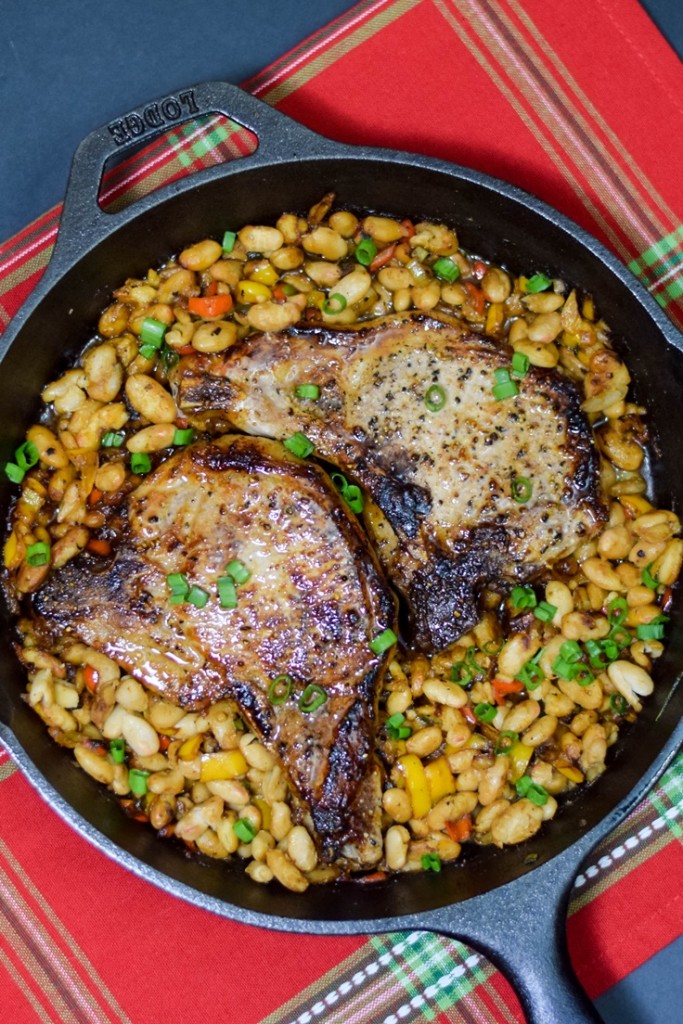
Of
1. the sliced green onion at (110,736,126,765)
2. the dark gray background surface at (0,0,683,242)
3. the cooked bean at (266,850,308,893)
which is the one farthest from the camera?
the dark gray background surface at (0,0,683,242)

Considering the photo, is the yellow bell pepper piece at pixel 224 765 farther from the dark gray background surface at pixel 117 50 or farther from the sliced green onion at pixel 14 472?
the dark gray background surface at pixel 117 50

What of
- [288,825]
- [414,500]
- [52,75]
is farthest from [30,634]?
[52,75]

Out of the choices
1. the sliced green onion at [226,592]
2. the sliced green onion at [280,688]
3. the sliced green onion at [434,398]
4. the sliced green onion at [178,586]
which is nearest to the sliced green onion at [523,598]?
the sliced green onion at [434,398]

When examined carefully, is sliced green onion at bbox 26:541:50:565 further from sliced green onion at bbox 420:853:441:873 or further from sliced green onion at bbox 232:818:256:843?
sliced green onion at bbox 420:853:441:873

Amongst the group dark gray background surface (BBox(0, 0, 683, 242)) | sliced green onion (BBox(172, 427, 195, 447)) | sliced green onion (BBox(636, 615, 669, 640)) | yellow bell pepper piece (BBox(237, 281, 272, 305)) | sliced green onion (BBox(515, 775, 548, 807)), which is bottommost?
sliced green onion (BBox(515, 775, 548, 807))

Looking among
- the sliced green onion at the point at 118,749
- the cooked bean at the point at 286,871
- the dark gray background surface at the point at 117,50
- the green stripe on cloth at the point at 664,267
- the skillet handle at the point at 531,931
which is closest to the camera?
the skillet handle at the point at 531,931

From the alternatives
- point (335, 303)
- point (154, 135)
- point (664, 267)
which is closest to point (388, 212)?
point (335, 303)

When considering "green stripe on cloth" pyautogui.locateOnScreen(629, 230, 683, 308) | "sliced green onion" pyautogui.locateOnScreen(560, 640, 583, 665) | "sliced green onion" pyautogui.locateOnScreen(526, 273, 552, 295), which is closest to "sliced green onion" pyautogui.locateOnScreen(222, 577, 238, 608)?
"sliced green onion" pyautogui.locateOnScreen(560, 640, 583, 665)

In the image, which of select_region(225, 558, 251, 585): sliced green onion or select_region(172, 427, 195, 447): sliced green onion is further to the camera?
select_region(172, 427, 195, 447): sliced green onion
